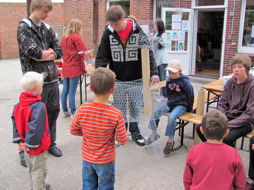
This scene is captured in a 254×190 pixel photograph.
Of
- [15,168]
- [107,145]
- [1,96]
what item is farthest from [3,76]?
[107,145]

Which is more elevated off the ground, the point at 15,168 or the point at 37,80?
the point at 37,80

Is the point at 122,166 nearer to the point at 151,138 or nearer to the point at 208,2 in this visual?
the point at 151,138

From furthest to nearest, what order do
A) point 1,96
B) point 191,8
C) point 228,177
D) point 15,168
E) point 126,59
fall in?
point 191,8 → point 1,96 → point 126,59 → point 15,168 → point 228,177

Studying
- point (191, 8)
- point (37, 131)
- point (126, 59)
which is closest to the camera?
point (37, 131)

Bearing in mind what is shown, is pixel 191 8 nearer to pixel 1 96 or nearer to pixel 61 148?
pixel 1 96

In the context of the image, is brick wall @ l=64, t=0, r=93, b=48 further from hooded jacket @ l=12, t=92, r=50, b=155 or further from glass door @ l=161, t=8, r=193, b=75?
hooded jacket @ l=12, t=92, r=50, b=155

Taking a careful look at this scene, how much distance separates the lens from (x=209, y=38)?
12906 mm

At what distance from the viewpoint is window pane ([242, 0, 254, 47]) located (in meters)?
7.80

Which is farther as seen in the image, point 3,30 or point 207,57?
point 3,30

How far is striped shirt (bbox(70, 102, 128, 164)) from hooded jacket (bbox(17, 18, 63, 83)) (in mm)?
1273

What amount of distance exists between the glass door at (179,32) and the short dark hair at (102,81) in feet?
23.3

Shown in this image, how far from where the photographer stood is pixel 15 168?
3.39 metres

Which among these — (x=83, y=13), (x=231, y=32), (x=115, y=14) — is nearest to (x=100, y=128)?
(x=115, y=14)

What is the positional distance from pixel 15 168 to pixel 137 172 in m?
1.46
